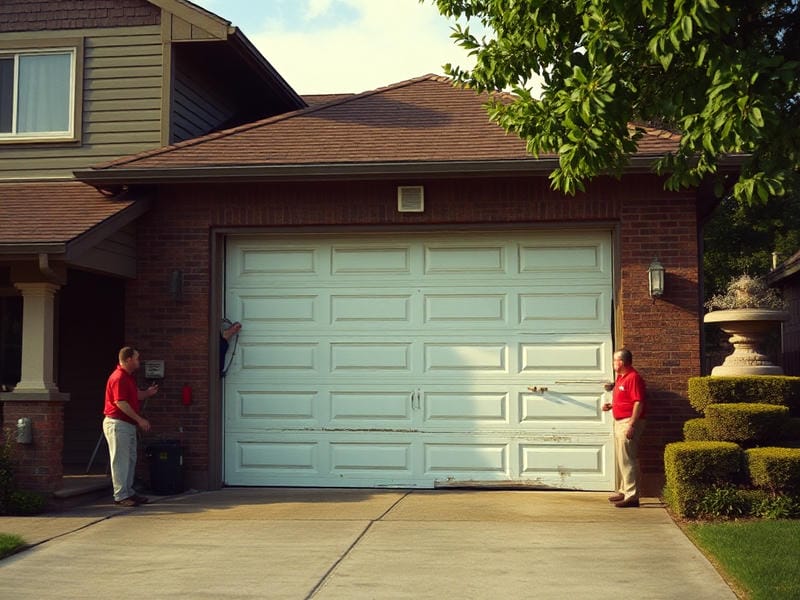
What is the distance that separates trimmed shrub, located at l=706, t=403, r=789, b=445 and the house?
115 centimetres

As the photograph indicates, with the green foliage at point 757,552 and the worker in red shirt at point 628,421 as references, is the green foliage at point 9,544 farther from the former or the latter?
the worker in red shirt at point 628,421

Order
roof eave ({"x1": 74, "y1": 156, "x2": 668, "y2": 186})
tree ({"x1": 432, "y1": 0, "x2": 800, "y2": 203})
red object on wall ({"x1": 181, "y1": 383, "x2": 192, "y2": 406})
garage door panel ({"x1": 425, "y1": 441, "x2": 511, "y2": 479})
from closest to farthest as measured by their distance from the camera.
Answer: tree ({"x1": 432, "y1": 0, "x2": 800, "y2": 203}) < roof eave ({"x1": 74, "y1": 156, "x2": 668, "y2": 186}) < garage door panel ({"x1": 425, "y1": 441, "x2": 511, "y2": 479}) < red object on wall ({"x1": 181, "y1": 383, "x2": 192, "y2": 406})

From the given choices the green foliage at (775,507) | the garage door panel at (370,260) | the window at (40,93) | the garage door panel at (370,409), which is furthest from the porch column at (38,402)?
the green foliage at (775,507)

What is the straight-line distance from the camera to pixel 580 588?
7.02m

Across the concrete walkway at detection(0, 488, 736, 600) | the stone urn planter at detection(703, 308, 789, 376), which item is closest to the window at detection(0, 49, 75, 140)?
the concrete walkway at detection(0, 488, 736, 600)

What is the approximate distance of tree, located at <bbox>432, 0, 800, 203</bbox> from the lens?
245 inches

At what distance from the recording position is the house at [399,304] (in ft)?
37.6

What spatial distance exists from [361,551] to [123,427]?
3.67 m

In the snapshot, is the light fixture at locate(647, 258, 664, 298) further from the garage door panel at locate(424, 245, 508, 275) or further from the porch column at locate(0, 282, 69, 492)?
the porch column at locate(0, 282, 69, 492)

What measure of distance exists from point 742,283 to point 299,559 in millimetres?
6952

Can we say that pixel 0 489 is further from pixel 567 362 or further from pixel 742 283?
pixel 742 283

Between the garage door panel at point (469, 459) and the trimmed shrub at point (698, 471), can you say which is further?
the garage door panel at point (469, 459)

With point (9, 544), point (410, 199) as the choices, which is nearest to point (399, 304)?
point (410, 199)

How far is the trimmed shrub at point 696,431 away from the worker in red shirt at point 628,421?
0.46m
